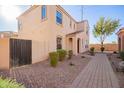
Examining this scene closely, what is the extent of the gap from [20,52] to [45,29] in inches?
176

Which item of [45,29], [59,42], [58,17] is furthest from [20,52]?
[59,42]

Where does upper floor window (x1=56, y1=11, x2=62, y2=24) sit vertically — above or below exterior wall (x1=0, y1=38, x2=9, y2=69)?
above

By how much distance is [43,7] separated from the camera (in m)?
14.8

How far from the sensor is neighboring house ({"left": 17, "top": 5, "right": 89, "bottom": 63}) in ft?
45.3

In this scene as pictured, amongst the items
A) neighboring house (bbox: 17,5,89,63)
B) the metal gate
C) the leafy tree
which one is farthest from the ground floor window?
the metal gate

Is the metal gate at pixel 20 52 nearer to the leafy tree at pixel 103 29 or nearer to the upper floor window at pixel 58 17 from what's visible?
the upper floor window at pixel 58 17

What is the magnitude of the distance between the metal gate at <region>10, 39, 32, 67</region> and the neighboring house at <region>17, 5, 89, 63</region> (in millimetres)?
742

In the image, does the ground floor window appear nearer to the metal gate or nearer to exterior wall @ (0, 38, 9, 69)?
the metal gate
